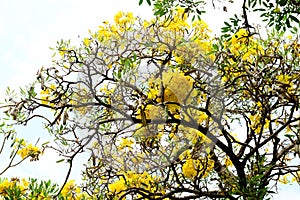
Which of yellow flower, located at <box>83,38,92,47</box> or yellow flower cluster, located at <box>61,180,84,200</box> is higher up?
yellow flower, located at <box>83,38,92,47</box>

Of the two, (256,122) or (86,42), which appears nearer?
(256,122)

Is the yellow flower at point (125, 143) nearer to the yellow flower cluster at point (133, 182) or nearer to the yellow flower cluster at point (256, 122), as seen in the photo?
the yellow flower cluster at point (133, 182)

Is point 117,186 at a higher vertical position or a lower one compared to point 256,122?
lower

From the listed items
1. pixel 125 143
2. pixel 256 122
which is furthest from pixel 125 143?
pixel 256 122

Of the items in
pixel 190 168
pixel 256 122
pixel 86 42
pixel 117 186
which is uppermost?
pixel 86 42

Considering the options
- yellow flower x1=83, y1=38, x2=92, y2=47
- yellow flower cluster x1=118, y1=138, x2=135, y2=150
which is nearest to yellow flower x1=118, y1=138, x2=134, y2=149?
yellow flower cluster x1=118, y1=138, x2=135, y2=150

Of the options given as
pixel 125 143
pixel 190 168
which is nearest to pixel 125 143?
pixel 125 143

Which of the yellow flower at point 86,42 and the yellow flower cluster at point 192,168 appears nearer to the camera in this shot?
the yellow flower cluster at point 192,168

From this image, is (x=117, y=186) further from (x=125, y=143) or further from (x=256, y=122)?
(x=256, y=122)

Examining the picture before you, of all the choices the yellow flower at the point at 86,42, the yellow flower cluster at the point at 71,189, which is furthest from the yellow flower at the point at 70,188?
the yellow flower at the point at 86,42

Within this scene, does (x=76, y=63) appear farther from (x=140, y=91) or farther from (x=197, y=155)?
(x=197, y=155)

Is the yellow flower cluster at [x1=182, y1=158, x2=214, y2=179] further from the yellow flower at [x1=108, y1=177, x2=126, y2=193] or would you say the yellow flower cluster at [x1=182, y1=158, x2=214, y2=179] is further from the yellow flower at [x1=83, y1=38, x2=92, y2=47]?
the yellow flower at [x1=83, y1=38, x2=92, y2=47]

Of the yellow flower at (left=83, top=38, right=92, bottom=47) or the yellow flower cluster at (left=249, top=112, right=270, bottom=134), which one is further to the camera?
the yellow flower at (left=83, top=38, right=92, bottom=47)

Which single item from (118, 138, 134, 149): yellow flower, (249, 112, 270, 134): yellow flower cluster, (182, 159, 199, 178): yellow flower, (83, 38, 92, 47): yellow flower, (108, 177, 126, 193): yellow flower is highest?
(83, 38, 92, 47): yellow flower
